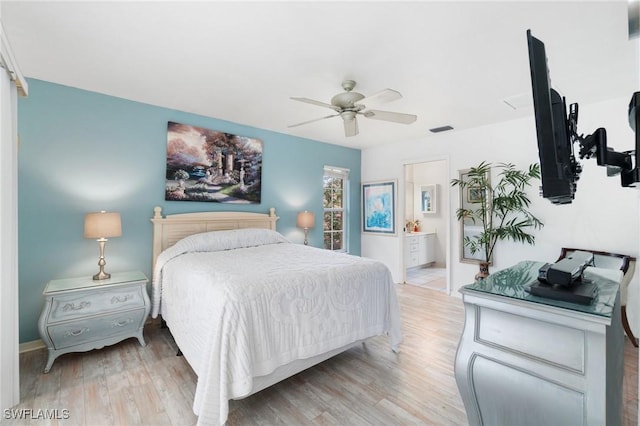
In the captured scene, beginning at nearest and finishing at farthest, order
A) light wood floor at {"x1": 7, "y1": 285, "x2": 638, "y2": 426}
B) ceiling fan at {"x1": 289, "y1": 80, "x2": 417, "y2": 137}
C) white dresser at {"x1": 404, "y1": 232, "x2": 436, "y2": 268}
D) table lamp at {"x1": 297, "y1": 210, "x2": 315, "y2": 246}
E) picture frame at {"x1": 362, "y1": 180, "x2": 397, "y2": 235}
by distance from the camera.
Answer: light wood floor at {"x1": 7, "y1": 285, "x2": 638, "y2": 426} < ceiling fan at {"x1": 289, "y1": 80, "x2": 417, "y2": 137} < table lamp at {"x1": 297, "y1": 210, "x2": 315, "y2": 246} < picture frame at {"x1": 362, "y1": 180, "x2": 397, "y2": 235} < white dresser at {"x1": 404, "y1": 232, "x2": 436, "y2": 268}

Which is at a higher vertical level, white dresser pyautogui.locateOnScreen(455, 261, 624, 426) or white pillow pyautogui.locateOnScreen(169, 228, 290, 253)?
white pillow pyautogui.locateOnScreen(169, 228, 290, 253)

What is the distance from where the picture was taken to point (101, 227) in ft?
Result: 8.64

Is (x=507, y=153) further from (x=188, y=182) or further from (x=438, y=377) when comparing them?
(x=188, y=182)

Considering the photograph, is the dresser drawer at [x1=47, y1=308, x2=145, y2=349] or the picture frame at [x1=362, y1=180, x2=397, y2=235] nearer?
the dresser drawer at [x1=47, y1=308, x2=145, y2=349]

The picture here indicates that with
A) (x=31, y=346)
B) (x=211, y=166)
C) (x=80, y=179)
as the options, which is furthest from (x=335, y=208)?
(x=31, y=346)

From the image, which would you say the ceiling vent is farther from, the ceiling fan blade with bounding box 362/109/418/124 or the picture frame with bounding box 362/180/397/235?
the ceiling fan blade with bounding box 362/109/418/124

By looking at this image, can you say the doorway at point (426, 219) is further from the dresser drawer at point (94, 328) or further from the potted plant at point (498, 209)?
the dresser drawer at point (94, 328)

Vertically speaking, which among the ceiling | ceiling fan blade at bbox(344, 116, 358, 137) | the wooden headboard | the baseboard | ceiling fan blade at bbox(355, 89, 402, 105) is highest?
the ceiling

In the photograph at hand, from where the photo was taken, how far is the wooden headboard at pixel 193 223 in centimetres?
330

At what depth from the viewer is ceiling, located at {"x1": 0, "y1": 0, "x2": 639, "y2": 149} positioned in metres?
1.76

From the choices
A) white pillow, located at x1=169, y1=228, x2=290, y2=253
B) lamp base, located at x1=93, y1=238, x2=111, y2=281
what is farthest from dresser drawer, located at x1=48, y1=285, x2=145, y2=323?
white pillow, located at x1=169, y1=228, x2=290, y2=253

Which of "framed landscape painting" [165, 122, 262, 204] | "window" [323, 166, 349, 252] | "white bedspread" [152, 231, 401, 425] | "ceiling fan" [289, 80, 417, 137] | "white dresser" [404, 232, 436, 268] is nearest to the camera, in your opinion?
"white bedspread" [152, 231, 401, 425]

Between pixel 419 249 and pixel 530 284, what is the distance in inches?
197

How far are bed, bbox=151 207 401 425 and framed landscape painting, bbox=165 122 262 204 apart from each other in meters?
0.52
